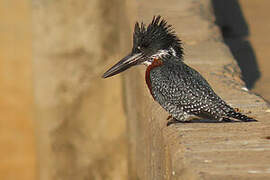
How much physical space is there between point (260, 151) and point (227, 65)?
2101 millimetres

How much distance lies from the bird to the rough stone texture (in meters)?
2.94

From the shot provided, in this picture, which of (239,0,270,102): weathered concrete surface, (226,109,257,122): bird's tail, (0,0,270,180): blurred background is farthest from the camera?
(0,0,270,180): blurred background

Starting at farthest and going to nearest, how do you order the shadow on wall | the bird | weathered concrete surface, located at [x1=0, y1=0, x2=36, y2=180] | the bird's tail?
weathered concrete surface, located at [x1=0, y1=0, x2=36, y2=180] → the shadow on wall → the bird → the bird's tail

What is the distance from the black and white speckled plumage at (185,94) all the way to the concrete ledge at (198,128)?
130 millimetres

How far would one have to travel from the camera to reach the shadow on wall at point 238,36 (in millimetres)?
7211

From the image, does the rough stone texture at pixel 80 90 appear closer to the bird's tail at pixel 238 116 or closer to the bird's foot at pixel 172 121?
the bird's foot at pixel 172 121

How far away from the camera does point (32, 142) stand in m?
9.84

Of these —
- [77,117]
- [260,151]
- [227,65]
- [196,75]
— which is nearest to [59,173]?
[77,117]

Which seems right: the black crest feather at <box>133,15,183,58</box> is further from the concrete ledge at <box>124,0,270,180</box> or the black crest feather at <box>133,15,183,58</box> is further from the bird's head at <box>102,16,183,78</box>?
the concrete ledge at <box>124,0,270,180</box>

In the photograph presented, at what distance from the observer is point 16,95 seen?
31.8ft

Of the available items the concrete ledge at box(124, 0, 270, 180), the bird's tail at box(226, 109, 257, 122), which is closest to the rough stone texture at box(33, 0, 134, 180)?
the concrete ledge at box(124, 0, 270, 180)

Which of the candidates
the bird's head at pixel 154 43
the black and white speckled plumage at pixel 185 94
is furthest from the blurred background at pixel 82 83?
the black and white speckled plumage at pixel 185 94

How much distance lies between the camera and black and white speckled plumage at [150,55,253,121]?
454 cm

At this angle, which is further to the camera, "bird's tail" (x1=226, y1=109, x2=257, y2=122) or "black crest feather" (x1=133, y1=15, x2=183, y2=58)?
"black crest feather" (x1=133, y1=15, x2=183, y2=58)
